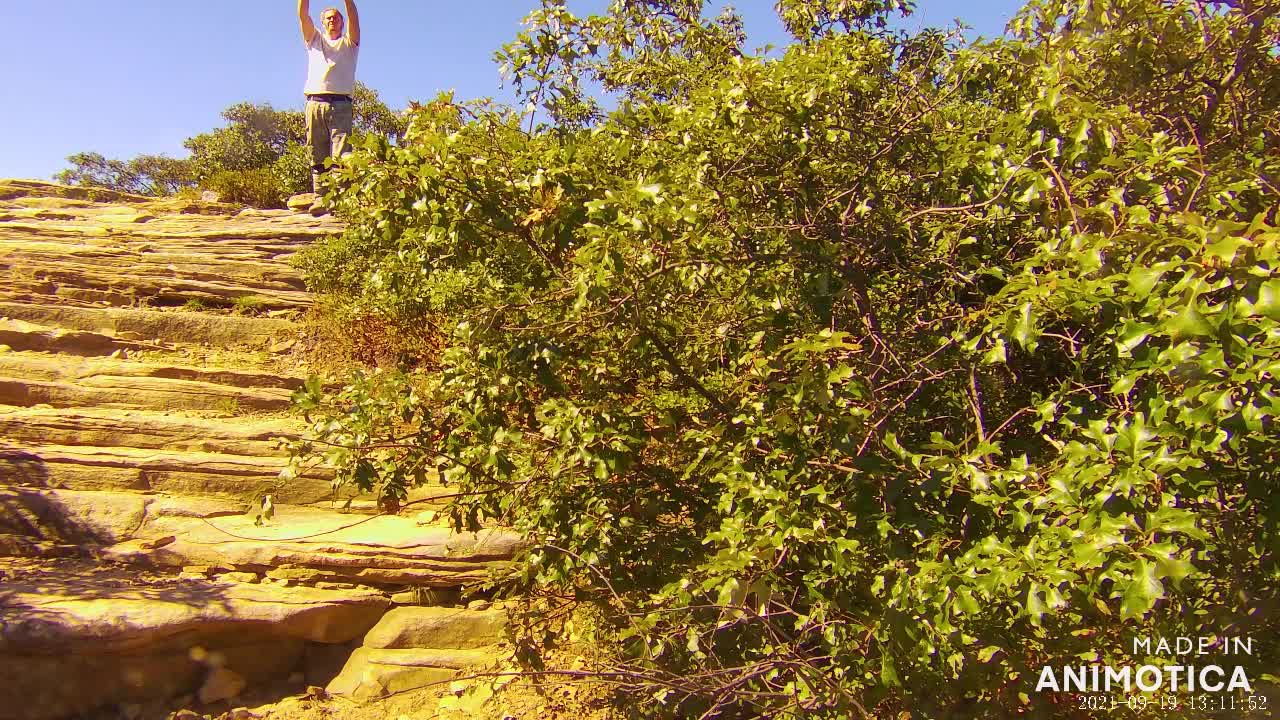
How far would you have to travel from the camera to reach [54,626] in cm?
425

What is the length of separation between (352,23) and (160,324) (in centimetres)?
474

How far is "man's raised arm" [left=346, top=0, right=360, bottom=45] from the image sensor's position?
10016 mm

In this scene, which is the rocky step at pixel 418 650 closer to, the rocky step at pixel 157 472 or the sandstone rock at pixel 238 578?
the sandstone rock at pixel 238 578

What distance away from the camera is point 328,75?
10.4m

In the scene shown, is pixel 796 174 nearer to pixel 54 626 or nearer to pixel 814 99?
pixel 814 99

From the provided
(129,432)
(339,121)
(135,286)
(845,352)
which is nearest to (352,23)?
(339,121)

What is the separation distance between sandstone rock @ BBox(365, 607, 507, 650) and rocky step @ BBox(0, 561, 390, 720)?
166 mm

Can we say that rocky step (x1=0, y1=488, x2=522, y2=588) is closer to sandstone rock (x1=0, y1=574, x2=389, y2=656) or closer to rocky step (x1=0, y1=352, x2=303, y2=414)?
sandstone rock (x1=0, y1=574, x2=389, y2=656)

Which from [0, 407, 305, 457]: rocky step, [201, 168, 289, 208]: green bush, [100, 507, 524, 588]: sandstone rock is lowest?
[100, 507, 524, 588]: sandstone rock

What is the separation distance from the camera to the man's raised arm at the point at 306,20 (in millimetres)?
10133

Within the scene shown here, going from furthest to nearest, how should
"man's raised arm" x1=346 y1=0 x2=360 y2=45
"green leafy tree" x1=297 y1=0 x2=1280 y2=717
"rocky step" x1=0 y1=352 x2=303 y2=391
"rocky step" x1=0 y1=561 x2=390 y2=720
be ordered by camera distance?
"man's raised arm" x1=346 y1=0 x2=360 y2=45 < "rocky step" x1=0 y1=352 x2=303 y2=391 < "rocky step" x1=0 y1=561 x2=390 y2=720 < "green leafy tree" x1=297 y1=0 x2=1280 y2=717

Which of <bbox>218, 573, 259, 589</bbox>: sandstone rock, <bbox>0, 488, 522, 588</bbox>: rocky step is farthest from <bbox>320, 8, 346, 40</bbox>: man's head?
<bbox>218, 573, 259, 589</bbox>: sandstone rock

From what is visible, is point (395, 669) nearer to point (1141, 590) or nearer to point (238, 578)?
point (238, 578)

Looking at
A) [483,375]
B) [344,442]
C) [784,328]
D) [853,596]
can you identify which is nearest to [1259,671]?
[853,596]
